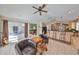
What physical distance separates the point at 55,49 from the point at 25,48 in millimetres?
482

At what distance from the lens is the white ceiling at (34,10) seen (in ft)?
6.61

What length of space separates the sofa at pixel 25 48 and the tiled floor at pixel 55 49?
0.27 feet

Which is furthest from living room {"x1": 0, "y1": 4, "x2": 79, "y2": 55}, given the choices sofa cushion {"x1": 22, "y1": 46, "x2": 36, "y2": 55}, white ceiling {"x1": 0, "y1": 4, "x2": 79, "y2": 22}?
sofa cushion {"x1": 22, "y1": 46, "x2": 36, "y2": 55}

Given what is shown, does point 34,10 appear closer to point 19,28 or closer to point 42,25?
point 42,25

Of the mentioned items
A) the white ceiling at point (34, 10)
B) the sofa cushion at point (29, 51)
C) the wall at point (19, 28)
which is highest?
the white ceiling at point (34, 10)

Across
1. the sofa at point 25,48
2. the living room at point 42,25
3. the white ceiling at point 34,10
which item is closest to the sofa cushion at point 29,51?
the sofa at point 25,48

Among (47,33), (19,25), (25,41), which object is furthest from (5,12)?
(47,33)

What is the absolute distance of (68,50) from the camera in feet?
6.71

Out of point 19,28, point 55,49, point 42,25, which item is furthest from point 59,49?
point 19,28

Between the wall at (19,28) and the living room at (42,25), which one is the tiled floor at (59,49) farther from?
the wall at (19,28)
